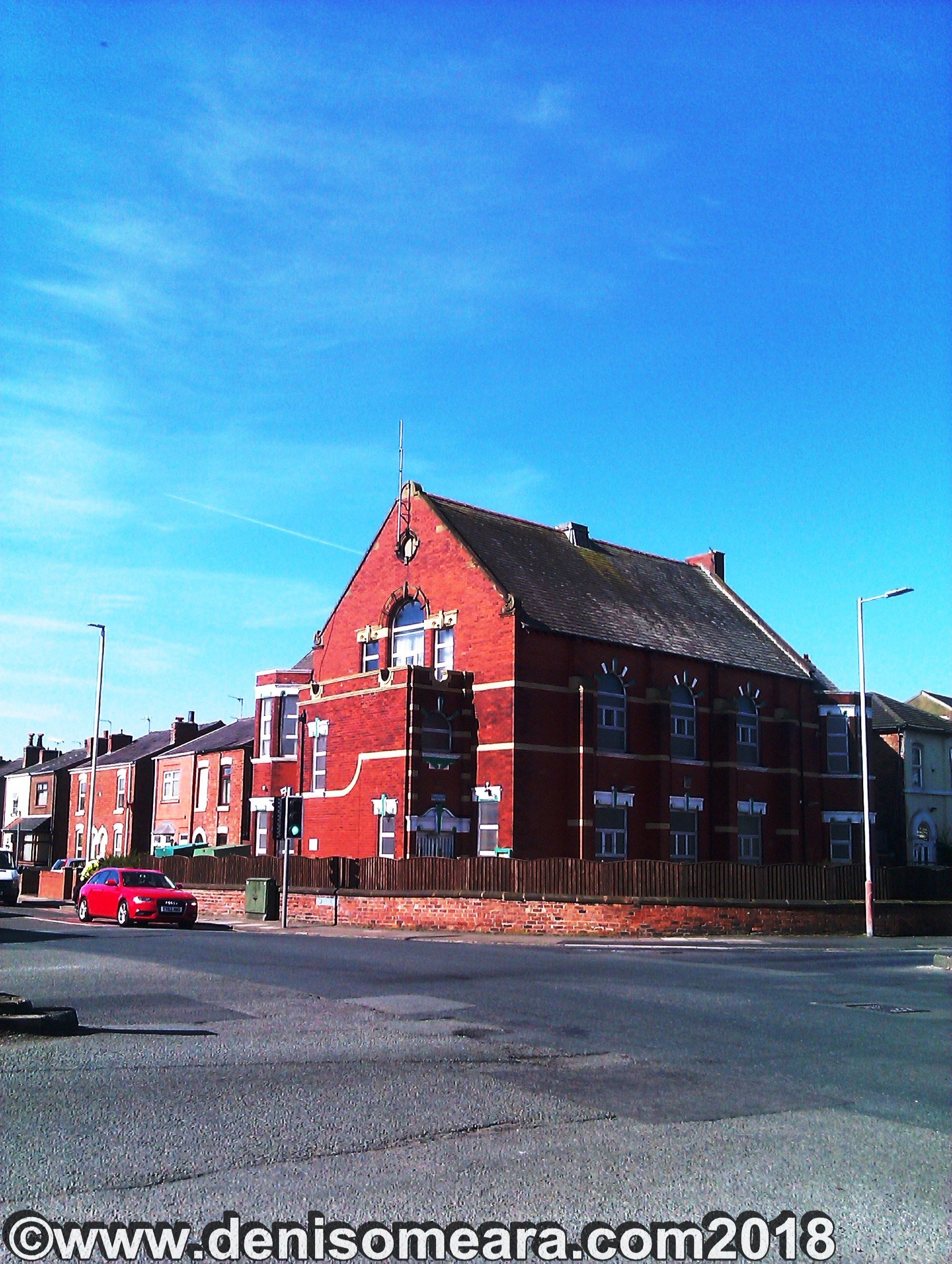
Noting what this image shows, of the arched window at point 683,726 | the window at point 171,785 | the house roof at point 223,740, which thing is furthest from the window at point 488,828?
the window at point 171,785

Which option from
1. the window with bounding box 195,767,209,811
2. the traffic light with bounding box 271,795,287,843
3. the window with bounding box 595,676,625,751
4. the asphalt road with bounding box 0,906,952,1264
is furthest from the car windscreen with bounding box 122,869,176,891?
the window with bounding box 195,767,209,811

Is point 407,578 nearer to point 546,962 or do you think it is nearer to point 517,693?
point 517,693

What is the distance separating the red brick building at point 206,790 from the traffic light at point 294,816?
24897 millimetres

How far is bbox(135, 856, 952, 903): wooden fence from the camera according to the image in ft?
96.0

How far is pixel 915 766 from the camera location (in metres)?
49.7

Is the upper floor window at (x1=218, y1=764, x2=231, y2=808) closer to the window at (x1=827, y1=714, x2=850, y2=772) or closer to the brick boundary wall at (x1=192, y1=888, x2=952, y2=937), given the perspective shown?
the brick boundary wall at (x1=192, y1=888, x2=952, y2=937)

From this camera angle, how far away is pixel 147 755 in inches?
2586

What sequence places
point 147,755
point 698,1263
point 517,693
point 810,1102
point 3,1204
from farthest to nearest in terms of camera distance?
point 147,755 < point 517,693 < point 810,1102 < point 3,1204 < point 698,1263

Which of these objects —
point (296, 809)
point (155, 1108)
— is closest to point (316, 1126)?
point (155, 1108)

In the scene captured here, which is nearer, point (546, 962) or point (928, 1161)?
point (928, 1161)

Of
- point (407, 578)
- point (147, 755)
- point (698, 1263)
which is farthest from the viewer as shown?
point (147, 755)

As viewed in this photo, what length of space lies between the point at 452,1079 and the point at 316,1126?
1818 mm

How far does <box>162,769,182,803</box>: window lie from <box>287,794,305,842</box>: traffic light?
32.8 m

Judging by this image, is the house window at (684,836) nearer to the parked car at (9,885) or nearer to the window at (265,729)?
the window at (265,729)
